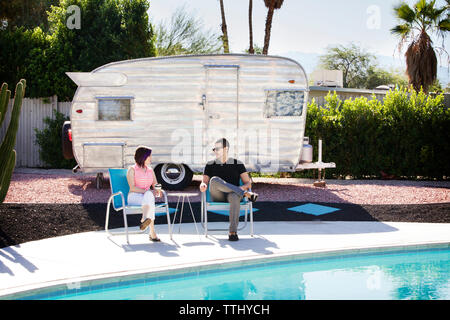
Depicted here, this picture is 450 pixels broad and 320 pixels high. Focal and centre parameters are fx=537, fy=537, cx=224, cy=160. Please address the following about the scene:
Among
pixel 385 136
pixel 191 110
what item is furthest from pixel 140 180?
pixel 385 136

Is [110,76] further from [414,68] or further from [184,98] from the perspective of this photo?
[414,68]

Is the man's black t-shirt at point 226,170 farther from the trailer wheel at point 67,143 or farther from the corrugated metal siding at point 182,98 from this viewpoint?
the trailer wheel at point 67,143

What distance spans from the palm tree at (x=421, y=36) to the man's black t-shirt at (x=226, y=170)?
548 inches

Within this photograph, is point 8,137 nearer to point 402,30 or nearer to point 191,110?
point 191,110

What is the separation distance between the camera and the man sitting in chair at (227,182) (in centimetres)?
650

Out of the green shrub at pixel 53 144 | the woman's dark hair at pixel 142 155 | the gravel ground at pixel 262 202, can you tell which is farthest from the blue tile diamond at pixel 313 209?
the green shrub at pixel 53 144

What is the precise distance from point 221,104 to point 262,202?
89.2 inches

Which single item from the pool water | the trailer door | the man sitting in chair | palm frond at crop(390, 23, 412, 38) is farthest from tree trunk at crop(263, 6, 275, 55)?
the pool water

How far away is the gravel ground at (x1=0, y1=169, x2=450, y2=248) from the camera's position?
7348 millimetres

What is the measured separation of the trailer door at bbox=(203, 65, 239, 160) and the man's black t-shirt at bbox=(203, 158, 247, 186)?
145 inches

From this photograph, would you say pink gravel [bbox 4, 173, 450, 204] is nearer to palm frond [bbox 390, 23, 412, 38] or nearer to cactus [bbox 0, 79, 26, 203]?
cactus [bbox 0, 79, 26, 203]

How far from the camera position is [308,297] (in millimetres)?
4984

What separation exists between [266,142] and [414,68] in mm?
10546
